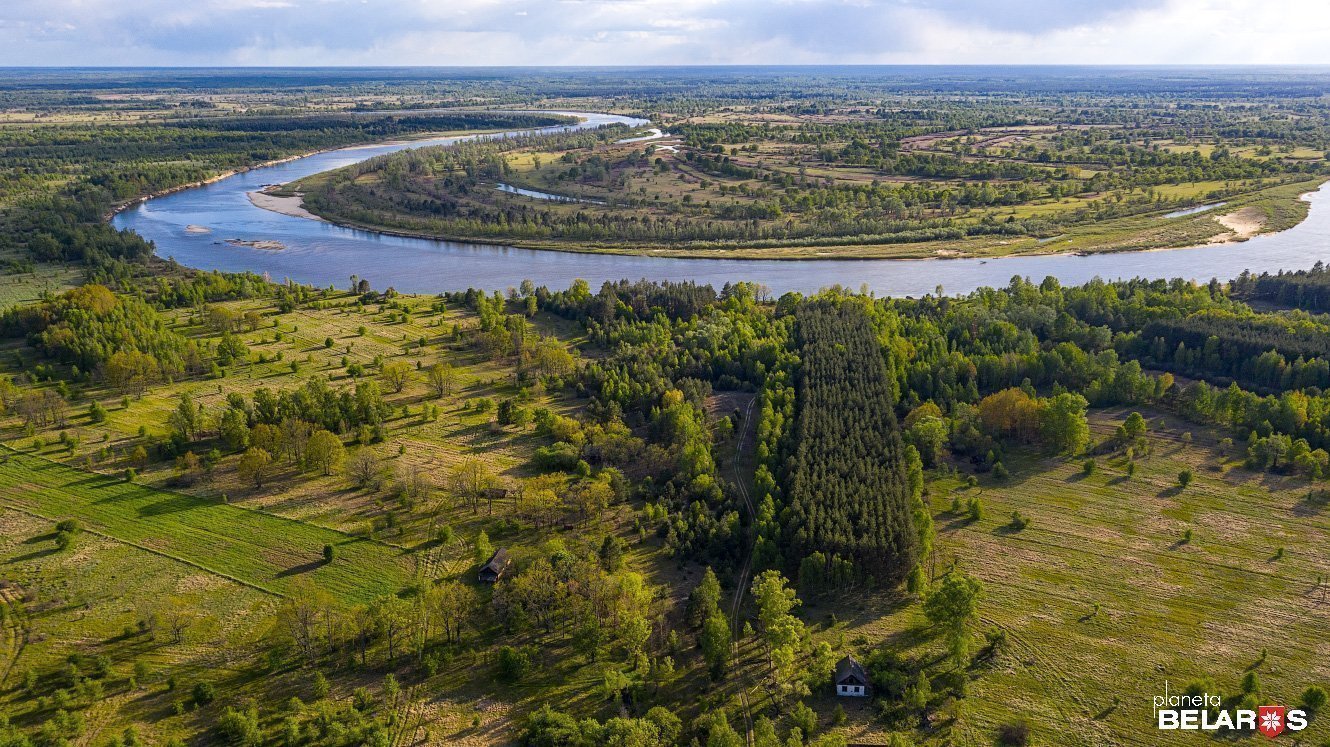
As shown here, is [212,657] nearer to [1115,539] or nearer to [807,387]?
[807,387]

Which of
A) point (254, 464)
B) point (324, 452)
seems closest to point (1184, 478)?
point (324, 452)

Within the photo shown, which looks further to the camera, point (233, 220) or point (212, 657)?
point (233, 220)

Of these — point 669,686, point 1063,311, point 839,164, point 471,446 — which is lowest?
point 669,686

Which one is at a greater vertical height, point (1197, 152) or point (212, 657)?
point (1197, 152)

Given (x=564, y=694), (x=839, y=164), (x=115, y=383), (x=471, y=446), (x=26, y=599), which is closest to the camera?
(x=564, y=694)

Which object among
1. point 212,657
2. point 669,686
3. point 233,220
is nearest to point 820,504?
point 669,686

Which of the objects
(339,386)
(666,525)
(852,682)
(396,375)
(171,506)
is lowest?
(852,682)

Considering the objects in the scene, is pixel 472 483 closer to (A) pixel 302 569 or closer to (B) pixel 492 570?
(B) pixel 492 570
